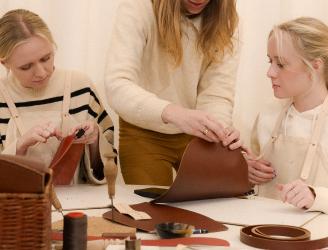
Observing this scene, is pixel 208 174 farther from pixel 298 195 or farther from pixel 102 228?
pixel 102 228

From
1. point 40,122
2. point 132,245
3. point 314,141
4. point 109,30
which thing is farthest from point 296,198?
point 109,30

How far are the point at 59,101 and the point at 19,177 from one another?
47.2 inches

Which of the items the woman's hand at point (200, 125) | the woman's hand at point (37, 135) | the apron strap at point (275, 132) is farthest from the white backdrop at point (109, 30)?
the woman's hand at point (200, 125)

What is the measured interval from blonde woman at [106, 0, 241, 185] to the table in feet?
0.93

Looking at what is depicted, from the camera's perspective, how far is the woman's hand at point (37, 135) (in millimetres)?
1835

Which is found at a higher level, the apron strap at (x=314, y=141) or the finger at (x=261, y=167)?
the apron strap at (x=314, y=141)

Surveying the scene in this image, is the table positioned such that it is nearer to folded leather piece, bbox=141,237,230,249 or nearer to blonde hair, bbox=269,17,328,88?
folded leather piece, bbox=141,237,230,249

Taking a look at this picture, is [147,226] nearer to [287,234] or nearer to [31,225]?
[287,234]

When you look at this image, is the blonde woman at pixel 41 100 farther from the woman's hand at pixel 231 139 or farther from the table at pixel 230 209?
the woman's hand at pixel 231 139

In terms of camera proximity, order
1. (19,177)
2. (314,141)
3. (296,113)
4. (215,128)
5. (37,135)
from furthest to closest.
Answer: (296,113) < (314,141) < (37,135) < (215,128) < (19,177)

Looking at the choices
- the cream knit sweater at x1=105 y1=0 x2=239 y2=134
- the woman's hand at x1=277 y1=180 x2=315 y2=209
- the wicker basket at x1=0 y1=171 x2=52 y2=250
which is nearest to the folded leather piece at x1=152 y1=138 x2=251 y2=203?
the woman's hand at x1=277 y1=180 x2=315 y2=209

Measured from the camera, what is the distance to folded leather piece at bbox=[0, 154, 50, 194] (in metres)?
1.01

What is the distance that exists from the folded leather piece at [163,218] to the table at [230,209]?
0.11 ft

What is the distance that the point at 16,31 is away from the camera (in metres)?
2.08
